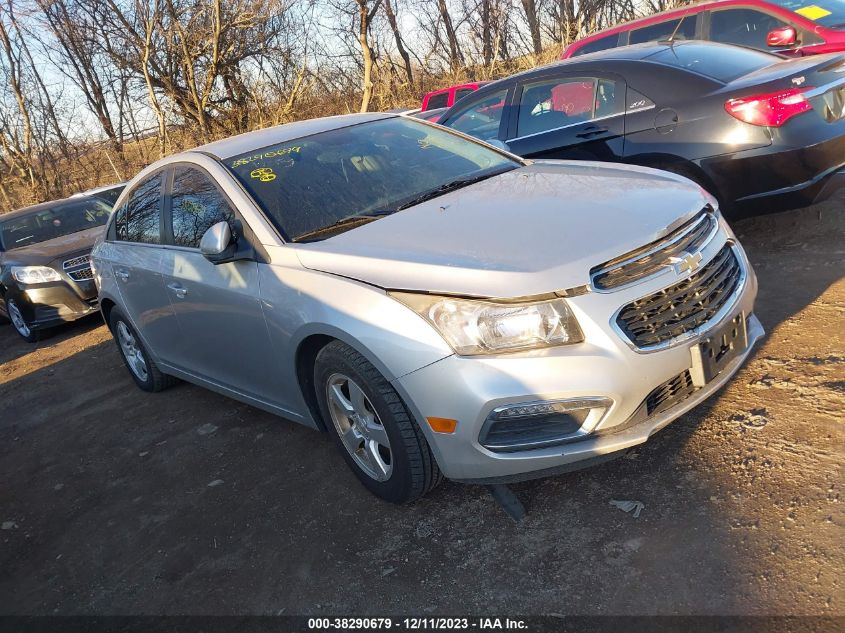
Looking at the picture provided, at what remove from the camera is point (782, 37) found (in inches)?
290

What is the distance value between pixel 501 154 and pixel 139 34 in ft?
62.9

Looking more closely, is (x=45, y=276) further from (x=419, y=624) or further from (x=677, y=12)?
(x=677, y=12)

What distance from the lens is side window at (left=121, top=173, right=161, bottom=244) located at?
460cm

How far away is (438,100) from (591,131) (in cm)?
1168

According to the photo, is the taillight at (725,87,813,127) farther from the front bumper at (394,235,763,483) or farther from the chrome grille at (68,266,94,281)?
the chrome grille at (68,266,94,281)

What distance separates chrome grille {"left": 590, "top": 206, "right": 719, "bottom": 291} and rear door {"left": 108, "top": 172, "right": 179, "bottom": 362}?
276 centimetres

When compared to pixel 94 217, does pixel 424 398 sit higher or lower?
lower

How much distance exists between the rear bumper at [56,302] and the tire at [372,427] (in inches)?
234

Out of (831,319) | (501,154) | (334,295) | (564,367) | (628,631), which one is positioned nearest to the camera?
(628,631)

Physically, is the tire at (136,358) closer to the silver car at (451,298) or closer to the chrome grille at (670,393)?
the silver car at (451,298)

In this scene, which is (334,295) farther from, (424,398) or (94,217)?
(94,217)

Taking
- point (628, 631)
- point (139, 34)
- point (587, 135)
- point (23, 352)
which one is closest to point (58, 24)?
point (139, 34)

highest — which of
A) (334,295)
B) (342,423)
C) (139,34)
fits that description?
(139,34)

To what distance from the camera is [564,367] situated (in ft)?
→ 8.49
